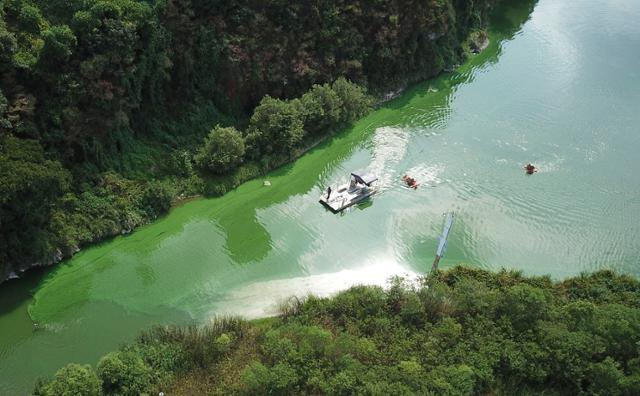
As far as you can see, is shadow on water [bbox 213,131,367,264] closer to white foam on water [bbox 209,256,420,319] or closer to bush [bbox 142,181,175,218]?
white foam on water [bbox 209,256,420,319]

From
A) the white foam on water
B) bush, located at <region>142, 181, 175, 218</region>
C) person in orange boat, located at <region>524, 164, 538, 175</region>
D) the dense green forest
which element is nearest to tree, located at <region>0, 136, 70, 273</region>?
the dense green forest

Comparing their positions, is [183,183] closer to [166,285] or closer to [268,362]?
[166,285]

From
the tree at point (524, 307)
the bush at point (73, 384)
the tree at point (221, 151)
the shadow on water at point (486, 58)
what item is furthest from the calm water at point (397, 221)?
the tree at point (524, 307)

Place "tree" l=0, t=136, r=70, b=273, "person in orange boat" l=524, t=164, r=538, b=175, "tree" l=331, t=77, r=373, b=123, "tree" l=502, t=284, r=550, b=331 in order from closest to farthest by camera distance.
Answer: "tree" l=502, t=284, r=550, b=331, "tree" l=0, t=136, r=70, b=273, "person in orange boat" l=524, t=164, r=538, b=175, "tree" l=331, t=77, r=373, b=123

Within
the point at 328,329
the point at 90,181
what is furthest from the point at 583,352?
the point at 90,181

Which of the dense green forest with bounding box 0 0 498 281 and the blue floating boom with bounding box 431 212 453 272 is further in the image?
the blue floating boom with bounding box 431 212 453 272

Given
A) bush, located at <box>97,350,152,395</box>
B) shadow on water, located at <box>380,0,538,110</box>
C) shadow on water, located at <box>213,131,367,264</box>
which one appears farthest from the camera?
shadow on water, located at <box>380,0,538,110</box>

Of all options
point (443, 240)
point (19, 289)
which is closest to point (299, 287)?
point (443, 240)
